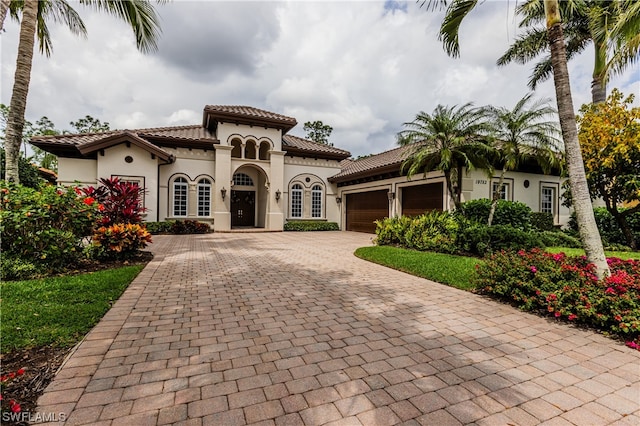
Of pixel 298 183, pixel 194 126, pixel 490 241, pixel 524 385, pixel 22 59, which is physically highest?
pixel 194 126

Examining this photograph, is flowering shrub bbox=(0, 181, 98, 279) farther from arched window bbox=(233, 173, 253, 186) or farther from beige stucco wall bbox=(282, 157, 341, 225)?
arched window bbox=(233, 173, 253, 186)

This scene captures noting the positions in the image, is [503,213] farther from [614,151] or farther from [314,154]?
[314,154]

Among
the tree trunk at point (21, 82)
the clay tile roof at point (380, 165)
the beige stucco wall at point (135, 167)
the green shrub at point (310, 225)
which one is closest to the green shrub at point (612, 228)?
the clay tile roof at point (380, 165)

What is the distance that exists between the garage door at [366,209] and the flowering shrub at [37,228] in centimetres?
1383

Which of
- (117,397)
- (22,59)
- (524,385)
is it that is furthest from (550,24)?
(22,59)

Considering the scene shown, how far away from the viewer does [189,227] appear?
17.0 metres

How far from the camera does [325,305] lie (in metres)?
4.67

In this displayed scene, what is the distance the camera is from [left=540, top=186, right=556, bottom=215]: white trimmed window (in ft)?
49.2


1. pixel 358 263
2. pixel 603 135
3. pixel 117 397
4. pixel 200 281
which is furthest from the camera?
pixel 603 135

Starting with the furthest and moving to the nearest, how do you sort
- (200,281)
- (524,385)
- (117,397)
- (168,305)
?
(200,281)
(168,305)
(524,385)
(117,397)

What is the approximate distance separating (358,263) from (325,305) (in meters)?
3.84

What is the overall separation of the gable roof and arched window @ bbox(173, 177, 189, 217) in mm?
4306

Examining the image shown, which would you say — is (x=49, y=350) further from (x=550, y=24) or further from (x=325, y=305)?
(x=550, y=24)

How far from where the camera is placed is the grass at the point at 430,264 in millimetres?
6238
